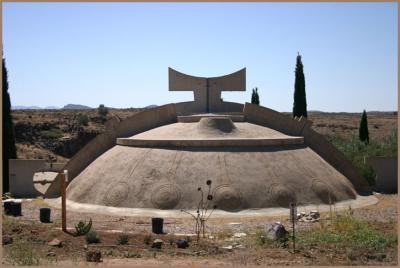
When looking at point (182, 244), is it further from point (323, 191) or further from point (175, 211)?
point (323, 191)

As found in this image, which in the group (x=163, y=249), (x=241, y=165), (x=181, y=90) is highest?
(x=181, y=90)

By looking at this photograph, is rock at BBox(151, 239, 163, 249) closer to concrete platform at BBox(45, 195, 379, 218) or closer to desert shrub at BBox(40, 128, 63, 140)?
concrete platform at BBox(45, 195, 379, 218)

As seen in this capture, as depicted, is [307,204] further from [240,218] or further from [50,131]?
[50,131]

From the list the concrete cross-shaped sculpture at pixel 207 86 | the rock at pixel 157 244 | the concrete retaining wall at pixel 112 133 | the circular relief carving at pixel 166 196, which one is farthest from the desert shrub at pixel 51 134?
the rock at pixel 157 244

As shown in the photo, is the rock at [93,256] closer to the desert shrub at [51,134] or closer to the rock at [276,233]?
the rock at [276,233]

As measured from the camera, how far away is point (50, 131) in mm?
66625

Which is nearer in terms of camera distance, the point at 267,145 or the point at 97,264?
the point at 97,264

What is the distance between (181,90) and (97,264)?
730 inches

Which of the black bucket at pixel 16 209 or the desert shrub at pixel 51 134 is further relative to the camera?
the desert shrub at pixel 51 134

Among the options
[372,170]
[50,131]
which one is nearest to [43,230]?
[372,170]

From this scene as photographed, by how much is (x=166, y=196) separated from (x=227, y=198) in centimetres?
280

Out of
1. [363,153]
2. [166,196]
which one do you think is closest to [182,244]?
[166,196]

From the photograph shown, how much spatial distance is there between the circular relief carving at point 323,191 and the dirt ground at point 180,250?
2.38 meters

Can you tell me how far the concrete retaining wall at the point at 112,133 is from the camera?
2811 centimetres
